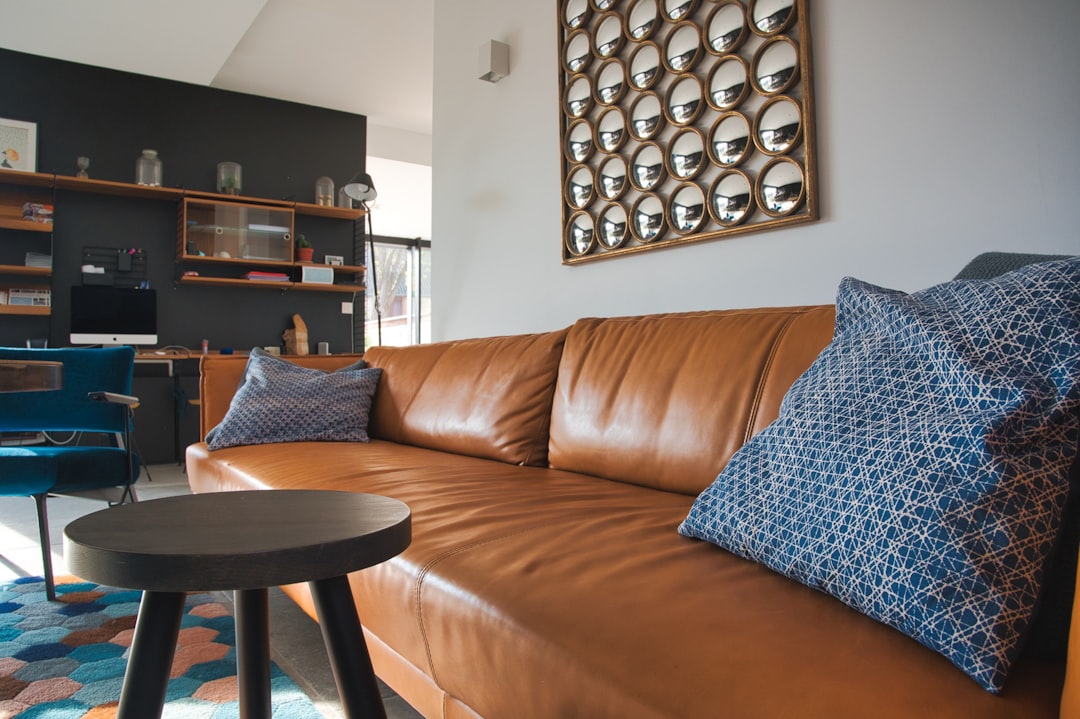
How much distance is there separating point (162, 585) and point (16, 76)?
5.99 metres

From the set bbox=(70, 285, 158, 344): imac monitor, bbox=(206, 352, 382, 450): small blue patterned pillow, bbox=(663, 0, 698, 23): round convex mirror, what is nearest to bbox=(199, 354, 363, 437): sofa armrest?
bbox=(206, 352, 382, 450): small blue patterned pillow

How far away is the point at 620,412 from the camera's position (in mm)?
1760

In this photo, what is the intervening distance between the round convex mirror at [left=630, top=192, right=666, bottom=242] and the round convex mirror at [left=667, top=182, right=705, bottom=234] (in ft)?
0.16

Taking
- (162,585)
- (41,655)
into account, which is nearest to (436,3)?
(41,655)

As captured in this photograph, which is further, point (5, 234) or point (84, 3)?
point (5, 234)

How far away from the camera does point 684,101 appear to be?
2.29m

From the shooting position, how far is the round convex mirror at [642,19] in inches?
93.7

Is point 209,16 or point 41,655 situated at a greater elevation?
point 209,16

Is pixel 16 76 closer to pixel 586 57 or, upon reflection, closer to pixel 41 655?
pixel 586 57

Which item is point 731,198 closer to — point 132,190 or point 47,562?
point 47,562

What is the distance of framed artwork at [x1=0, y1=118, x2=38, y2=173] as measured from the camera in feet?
16.6

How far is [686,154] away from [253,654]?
1.89 m

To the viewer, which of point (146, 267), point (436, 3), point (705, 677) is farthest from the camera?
point (146, 267)

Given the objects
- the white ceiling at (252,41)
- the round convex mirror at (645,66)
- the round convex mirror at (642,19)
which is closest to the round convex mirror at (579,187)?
the round convex mirror at (645,66)
